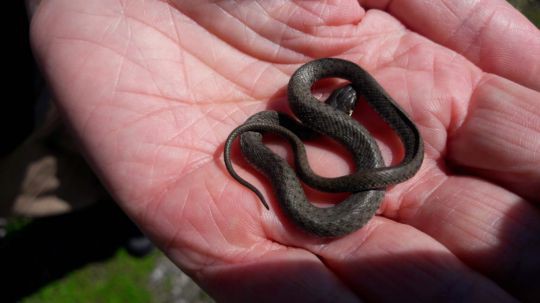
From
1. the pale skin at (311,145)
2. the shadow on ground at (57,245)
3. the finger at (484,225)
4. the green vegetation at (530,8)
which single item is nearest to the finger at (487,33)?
the pale skin at (311,145)

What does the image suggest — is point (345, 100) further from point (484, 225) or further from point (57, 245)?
point (57, 245)

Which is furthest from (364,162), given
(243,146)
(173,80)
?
(173,80)

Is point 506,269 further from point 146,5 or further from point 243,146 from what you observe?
point 146,5

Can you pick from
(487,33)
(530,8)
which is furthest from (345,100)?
(530,8)

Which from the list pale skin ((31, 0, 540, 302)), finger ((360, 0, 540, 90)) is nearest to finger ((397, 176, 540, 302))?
pale skin ((31, 0, 540, 302))

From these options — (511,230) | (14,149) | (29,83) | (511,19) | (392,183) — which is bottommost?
(14,149)

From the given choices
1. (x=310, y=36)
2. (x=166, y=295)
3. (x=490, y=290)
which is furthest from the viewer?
(x=166, y=295)
